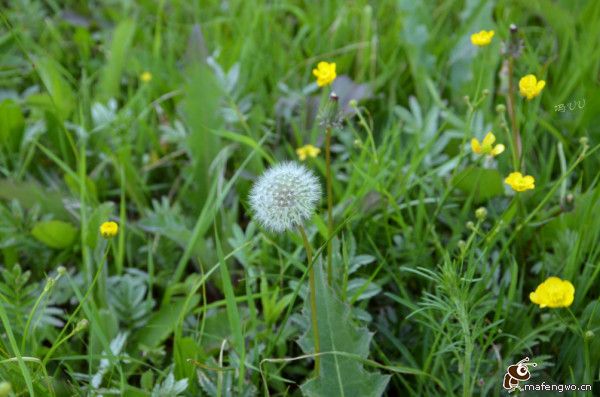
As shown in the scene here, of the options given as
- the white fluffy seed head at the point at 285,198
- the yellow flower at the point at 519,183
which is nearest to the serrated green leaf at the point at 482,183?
the yellow flower at the point at 519,183

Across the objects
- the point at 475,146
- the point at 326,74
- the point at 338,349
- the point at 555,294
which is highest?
the point at 326,74

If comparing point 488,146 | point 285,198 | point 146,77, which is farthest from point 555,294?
point 146,77

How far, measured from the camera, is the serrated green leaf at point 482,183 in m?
1.63

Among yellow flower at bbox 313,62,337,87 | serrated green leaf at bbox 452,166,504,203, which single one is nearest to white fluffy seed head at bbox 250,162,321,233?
yellow flower at bbox 313,62,337,87

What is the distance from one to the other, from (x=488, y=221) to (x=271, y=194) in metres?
0.72

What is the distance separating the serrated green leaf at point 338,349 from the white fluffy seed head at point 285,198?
132mm

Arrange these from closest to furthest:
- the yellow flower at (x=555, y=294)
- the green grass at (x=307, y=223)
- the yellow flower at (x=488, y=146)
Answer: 1. the yellow flower at (x=555, y=294)
2. the green grass at (x=307, y=223)
3. the yellow flower at (x=488, y=146)

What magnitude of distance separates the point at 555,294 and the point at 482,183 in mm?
552

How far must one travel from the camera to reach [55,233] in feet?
5.49

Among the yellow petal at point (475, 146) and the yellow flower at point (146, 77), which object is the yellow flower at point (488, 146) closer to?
the yellow petal at point (475, 146)

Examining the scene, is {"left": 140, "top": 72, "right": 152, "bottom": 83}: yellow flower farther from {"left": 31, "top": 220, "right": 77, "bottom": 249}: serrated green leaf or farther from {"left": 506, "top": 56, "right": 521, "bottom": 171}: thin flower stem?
{"left": 506, "top": 56, "right": 521, "bottom": 171}: thin flower stem

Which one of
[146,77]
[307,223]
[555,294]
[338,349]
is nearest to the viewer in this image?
[555,294]

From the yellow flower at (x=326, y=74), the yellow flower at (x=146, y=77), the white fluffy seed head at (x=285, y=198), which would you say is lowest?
the yellow flower at (x=146, y=77)

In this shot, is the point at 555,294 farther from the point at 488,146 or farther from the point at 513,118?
the point at 513,118
